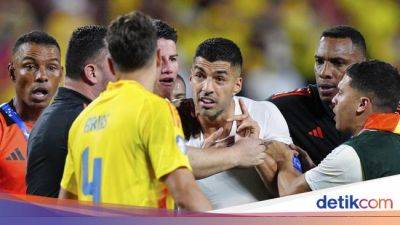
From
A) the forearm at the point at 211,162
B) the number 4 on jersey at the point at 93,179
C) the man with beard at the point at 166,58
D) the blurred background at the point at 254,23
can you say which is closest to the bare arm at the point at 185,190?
the number 4 on jersey at the point at 93,179

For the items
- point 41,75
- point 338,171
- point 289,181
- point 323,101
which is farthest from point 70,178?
point 323,101

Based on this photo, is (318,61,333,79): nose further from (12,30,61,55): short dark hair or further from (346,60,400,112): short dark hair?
(12,30,61,55): short dark hair

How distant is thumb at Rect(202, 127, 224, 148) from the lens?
12.9 ft

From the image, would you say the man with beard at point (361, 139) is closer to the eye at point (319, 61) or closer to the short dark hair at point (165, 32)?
the eye at point (319, 61)

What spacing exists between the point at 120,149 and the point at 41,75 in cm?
224

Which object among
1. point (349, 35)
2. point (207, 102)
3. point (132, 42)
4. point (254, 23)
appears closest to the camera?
point (132, 42)

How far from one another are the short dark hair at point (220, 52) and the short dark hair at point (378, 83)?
1.87 ft

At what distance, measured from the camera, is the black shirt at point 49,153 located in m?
3.69

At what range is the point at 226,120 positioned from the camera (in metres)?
4.01

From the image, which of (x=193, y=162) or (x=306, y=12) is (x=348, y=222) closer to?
(x=193, y=162)

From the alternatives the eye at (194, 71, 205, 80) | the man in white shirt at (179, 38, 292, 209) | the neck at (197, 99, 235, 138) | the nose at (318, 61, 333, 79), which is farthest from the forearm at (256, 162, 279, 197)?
the nose at (318, 61, 333, 79)

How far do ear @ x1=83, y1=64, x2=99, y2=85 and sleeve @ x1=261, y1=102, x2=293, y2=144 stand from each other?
86 centimetres

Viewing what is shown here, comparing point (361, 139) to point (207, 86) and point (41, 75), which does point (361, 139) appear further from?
point (41, 75)

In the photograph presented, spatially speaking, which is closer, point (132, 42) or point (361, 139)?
point (132, 42)
